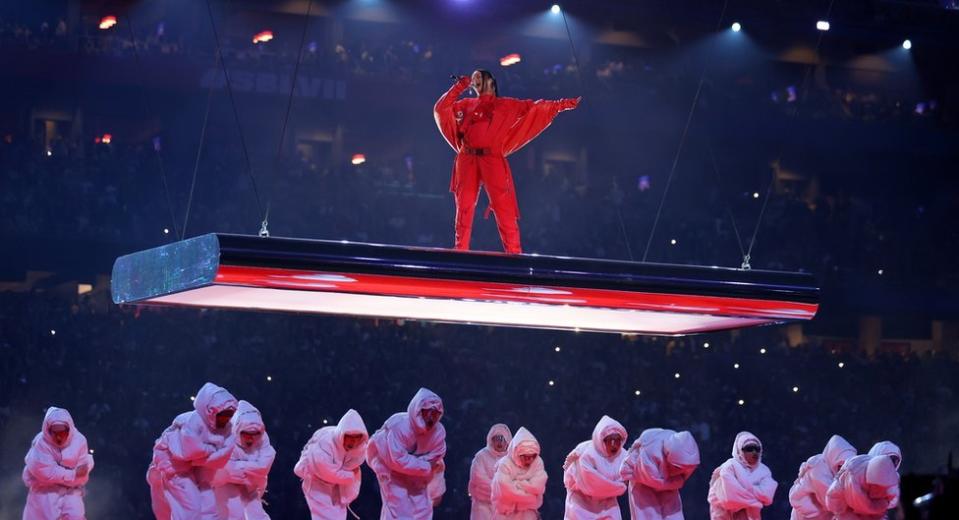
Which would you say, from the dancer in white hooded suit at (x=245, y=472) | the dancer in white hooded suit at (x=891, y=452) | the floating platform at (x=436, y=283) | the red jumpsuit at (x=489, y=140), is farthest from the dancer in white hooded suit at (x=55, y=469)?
the dancer in white hooded suit at (x=891, y=452)

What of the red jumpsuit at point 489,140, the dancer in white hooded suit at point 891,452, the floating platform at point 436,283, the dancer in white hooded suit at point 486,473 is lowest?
the dancer in white hooded suit at point 486,473

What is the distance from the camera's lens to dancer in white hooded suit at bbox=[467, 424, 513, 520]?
13.2 metres

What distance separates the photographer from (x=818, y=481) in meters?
12.5

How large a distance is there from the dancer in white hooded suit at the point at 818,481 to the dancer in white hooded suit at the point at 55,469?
6521mm

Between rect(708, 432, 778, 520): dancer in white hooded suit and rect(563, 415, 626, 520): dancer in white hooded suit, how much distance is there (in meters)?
0.90

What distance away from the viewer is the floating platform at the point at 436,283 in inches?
381

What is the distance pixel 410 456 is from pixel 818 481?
3.91 m

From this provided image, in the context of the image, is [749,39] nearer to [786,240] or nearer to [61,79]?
[786,240]

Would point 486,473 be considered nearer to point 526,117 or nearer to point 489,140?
point 489,140

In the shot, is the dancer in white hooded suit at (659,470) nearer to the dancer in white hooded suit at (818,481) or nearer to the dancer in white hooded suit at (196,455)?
the dancer in white hooded suit at (818,481)

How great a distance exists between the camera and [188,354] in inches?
665

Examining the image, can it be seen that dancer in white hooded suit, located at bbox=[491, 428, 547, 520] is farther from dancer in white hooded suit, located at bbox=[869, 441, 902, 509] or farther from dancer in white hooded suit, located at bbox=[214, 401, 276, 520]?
dancer in white hooded suit, located at bbox=[869, 441, 902, 509]

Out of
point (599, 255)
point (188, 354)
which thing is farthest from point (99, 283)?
point (599, 255)

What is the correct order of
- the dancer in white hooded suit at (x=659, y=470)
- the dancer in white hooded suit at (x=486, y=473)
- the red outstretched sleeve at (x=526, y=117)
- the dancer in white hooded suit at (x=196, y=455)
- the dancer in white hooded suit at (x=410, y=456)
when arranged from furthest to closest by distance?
1. the dancer in white hooded suit at (x=486, y=473)
2. the dancer in white hooded suit at (x=410, y=456)
3. the red outstretched sleeve at (x=526, y=117)
4. the dancer in white hooded suit at (x=659, y=470)
5. the dancer in white hooded suit at (x=196, y=455)
